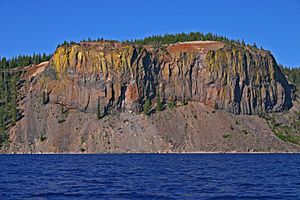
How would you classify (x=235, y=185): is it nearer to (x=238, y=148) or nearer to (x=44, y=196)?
(x=44, y=196)

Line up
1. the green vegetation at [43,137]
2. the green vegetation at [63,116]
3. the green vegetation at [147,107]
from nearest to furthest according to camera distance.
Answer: the green vegetation at [43,137], the green vegetation at [63,116], the green vegetation at [147,107]

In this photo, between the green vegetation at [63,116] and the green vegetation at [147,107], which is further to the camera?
the green vegetation at [147,107]

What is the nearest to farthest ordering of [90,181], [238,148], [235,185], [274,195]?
[274,195], [235,185], [90,181], [238,148]

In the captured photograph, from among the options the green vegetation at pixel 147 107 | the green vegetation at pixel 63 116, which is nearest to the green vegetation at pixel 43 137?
the green vegetation at pixel 63 116

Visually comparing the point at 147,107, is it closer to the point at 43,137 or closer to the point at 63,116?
the point at 63,116

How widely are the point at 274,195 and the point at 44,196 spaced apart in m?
17.5

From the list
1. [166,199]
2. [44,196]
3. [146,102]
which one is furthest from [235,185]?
[146,102]

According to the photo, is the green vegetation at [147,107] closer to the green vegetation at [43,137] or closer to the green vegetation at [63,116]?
the green vegetation at [63,116]

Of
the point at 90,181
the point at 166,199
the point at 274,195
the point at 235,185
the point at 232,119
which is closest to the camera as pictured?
the point at 166,199

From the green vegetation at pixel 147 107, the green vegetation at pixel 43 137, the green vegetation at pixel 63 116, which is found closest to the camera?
the green vegetation at pixel 43 137

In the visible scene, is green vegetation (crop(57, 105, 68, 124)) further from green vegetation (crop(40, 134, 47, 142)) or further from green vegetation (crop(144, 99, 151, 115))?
green vegetation (crop(144, 99, 151, 115))

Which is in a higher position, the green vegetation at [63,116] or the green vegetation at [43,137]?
the green vegetation at [63,116]

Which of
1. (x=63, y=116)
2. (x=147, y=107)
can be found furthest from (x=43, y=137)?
(x=147, y=107)

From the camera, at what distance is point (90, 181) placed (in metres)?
56.4
